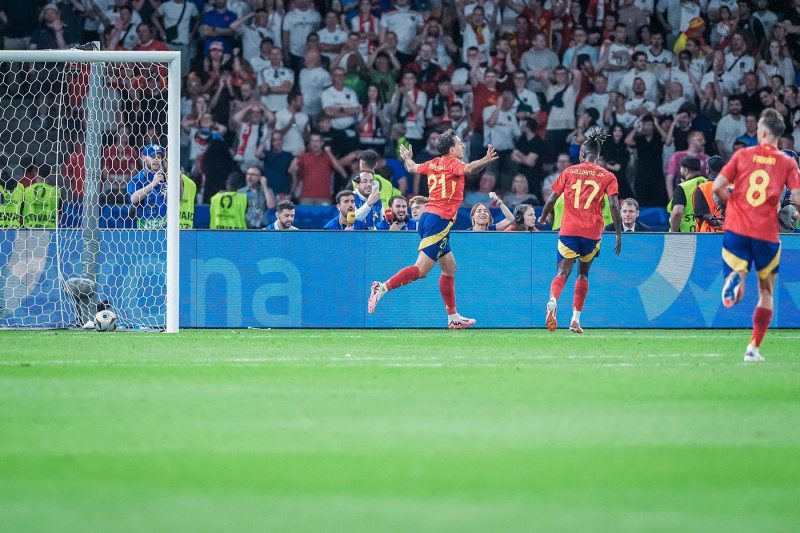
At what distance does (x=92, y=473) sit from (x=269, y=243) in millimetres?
9657

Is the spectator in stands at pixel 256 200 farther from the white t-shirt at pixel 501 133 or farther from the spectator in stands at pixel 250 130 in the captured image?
the white t-shirt at pixel 501 133

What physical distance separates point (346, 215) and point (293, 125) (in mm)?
3744

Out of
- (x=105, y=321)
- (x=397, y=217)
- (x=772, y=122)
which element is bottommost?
(x=105, y=321)

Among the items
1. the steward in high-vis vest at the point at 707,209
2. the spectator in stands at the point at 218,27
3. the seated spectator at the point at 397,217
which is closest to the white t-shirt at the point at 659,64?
the steward in high-vis vest at the point at 707,209

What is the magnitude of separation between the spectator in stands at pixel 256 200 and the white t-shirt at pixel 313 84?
188 centimetres

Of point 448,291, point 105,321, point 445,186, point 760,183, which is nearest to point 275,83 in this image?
point 445,186

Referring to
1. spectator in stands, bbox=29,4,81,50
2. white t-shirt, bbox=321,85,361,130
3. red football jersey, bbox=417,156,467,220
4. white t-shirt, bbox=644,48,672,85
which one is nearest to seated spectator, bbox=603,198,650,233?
red football jersey, bbox=417,156,467,220

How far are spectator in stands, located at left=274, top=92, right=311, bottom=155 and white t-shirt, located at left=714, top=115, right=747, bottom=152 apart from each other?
21.5 feet

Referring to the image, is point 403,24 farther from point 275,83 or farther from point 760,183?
point 760,183

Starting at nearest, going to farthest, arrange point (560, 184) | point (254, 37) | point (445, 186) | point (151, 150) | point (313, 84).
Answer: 1. point (560, 184)
2. point (445, 186)
3. point (151, 150)
4. point (313, 84)
5. point (254, 37)

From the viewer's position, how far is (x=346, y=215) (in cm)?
1498

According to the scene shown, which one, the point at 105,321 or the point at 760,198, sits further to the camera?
the point at 105,321

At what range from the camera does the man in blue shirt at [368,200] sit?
15047 millimetres

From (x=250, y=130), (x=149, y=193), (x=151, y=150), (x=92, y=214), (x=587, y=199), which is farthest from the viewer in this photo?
(x=250, y=130)
